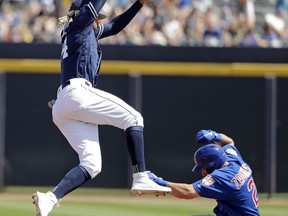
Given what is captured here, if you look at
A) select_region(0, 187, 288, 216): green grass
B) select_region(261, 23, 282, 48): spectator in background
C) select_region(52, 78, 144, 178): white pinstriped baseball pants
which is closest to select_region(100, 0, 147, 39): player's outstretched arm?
select_region(52, 78, 144, 178): white pinstriped baseball pants

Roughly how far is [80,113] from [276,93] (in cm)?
701

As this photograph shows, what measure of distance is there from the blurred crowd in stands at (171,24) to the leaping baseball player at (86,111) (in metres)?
6.87

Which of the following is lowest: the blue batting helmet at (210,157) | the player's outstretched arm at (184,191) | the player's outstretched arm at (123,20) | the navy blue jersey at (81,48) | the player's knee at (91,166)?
the player's outstretched arm at (184,191)

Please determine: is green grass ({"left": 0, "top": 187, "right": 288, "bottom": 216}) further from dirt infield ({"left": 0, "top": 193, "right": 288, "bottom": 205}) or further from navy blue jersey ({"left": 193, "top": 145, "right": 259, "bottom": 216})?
navy blue jersey ({"left": 193, "top": 145, "right": 259, "bottom": 216})

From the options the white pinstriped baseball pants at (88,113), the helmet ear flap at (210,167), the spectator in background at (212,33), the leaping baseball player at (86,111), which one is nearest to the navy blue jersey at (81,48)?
the leaping baseball player at (86,111)

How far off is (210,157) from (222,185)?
25 cm

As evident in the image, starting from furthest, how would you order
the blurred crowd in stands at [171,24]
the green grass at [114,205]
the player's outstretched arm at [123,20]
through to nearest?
the blurred crowd in stands at [171,24]
the green grass at [114,205]
the player's outstretched arm at [123,20]

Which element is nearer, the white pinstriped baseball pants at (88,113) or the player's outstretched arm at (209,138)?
the white pinstriped baseball pants at (88,113)

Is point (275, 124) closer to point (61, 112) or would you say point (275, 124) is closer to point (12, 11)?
point (12, 11)

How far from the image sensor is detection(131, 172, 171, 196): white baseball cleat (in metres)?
7.44

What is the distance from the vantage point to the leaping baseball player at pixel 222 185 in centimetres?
742

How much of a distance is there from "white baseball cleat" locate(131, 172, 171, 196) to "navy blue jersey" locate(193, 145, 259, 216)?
11.2 inches

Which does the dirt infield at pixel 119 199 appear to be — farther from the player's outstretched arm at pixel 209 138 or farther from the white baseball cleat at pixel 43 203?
the white baseball cleat at pixel 43 203

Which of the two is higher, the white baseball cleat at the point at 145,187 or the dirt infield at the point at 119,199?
the white baseball cleat at the point at 145,187
